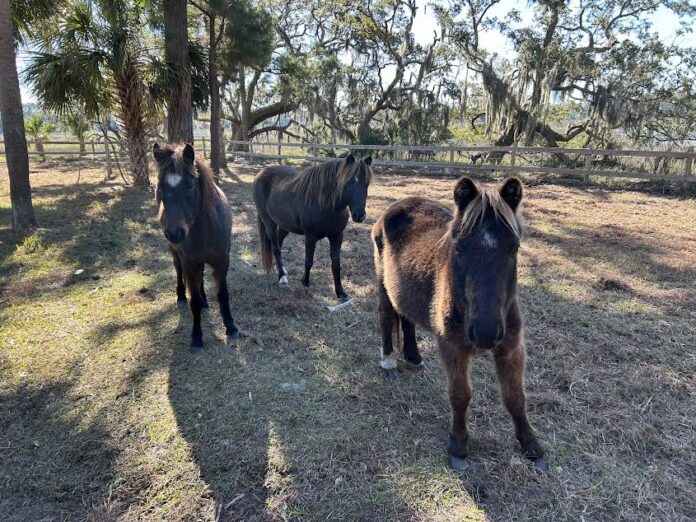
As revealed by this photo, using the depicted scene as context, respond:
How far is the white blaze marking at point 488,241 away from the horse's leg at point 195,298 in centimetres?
278

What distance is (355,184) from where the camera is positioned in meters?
4.68

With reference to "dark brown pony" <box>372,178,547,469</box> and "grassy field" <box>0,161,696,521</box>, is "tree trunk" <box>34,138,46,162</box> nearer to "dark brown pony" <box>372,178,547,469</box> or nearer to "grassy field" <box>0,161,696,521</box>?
"grassy field" <box>0,161,696,521</box>

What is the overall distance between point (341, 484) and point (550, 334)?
264cm

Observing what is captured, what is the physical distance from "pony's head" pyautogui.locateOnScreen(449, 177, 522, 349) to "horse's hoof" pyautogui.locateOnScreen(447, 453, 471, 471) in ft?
3.25

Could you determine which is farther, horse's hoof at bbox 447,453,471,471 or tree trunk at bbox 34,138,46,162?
tree trunk at bbox 34,138,46,162

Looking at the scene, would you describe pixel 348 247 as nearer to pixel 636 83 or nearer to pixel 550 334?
pixel 550 334

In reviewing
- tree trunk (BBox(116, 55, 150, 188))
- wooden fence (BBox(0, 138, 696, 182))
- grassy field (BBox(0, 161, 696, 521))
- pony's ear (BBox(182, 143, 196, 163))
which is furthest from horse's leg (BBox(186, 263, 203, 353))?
wooden fence (BBox(0, 138, 696, 182))

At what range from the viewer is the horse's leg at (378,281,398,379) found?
335 cm

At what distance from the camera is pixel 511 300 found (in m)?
2.21

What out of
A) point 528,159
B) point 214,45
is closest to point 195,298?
point 214,45

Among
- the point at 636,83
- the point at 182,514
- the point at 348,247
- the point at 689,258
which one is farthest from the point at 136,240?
the point at 636,83

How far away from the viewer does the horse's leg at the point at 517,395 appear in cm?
235

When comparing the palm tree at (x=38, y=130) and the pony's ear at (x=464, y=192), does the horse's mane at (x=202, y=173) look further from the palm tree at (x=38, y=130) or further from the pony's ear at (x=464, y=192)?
the palm tree at (x=38, y=130)

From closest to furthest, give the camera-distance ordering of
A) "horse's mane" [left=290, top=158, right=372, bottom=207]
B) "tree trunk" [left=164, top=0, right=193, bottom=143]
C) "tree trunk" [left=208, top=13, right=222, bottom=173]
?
1. "horse's mane" [left=290, top=158, right=372, bottom=207]
2. "tree trunk" [left=164, top=0, right=193, bottom=143]
3. "tree trunk" [left=208, top=13, right=222, bottom=173]
